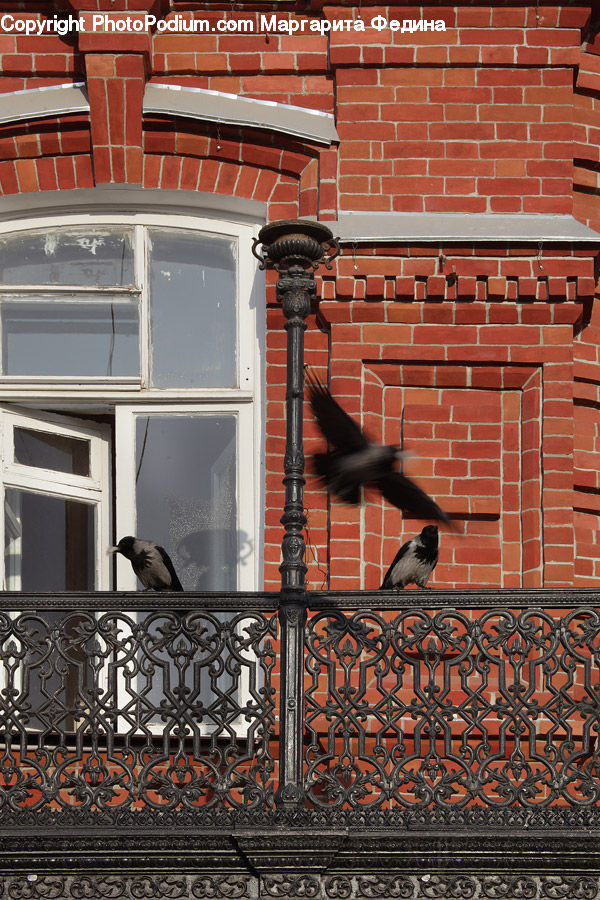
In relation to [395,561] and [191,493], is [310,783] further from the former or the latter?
[191,493]

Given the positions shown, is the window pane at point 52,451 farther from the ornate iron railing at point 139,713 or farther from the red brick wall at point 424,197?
the ornate iron railing at point 139,713

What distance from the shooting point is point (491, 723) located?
1043 centimetres

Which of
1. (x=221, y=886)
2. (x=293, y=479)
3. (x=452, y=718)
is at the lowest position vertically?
(x=221, y=886)

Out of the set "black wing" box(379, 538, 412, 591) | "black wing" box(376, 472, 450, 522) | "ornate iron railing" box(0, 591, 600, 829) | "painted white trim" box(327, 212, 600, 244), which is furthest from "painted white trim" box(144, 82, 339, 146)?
"ornate iron railing" box(0, 591, 600, 829)

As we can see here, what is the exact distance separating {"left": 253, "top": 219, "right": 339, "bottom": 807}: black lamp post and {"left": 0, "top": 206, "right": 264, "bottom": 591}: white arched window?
5.02ft

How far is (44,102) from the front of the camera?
11.4 metres

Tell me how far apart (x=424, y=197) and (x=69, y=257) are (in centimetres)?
207

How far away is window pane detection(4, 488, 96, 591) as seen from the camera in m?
11.2

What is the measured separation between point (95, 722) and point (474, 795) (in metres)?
1.88

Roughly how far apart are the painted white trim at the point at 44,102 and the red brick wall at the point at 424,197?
0.27ft

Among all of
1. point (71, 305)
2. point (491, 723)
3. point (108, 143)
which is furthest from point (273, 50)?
point (491, 723)

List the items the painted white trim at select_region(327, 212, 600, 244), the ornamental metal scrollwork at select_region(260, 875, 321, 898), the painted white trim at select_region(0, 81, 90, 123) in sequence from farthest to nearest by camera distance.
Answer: the painted white trim at select_region(0, 81, 90, 123), the painted white trim at select_region(327, 212, 600, 244), the ornamental metal scrollwork at select_region(260, 875, 321, 898)

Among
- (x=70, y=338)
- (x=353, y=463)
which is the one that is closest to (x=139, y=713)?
(x=353, y=463)

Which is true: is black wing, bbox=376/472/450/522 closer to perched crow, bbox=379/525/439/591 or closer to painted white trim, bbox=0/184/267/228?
perched crow, bbox=379/525/439/591
